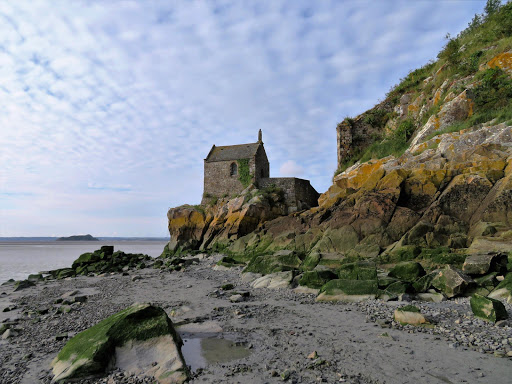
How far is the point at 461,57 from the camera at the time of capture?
2139 cm

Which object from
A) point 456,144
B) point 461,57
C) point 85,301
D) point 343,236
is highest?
point 461,57

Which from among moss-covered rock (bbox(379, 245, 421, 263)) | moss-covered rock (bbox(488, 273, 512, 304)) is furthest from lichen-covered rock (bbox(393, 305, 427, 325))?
moss-covered rock (bbox(379, 245, 421, 263))

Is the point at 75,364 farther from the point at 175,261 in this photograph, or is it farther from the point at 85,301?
the point at 175,261

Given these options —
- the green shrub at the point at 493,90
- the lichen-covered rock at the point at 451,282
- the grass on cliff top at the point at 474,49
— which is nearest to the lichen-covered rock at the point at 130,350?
the lichen-covered rock at the point at 451,282

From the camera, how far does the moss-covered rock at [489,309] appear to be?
5.79 m

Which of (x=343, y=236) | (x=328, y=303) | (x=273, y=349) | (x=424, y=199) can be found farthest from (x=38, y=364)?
→ (x=424, y=199)

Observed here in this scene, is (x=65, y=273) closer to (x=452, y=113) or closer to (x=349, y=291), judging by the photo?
(x=349, y=291)

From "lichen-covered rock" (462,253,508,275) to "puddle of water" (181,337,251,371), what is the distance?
711 cm

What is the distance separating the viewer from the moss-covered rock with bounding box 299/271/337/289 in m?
9.98

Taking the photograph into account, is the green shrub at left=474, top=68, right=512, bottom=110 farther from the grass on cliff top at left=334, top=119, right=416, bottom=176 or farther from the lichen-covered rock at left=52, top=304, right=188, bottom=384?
the lichen-covered rock at left=52, top=304, right=188, bottom=384

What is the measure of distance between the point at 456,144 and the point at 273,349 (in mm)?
14204

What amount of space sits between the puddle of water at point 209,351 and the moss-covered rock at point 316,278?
15.8 ft

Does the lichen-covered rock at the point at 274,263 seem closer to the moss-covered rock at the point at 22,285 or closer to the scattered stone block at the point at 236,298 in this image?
the scattered stone block at the point at 236,298

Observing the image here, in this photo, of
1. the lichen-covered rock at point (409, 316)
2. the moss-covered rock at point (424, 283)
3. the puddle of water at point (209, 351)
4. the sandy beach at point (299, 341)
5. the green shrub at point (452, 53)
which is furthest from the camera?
the green shrub at point (452, 53)
